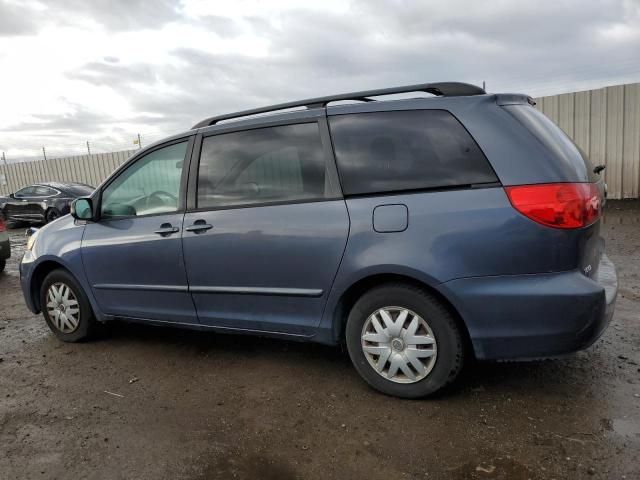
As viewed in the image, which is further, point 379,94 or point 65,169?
point 65,169

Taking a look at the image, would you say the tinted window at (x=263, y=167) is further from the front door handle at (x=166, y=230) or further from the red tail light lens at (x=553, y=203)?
the red tail light lens at (x=553, y=203)

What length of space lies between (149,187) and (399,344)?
2.32 m

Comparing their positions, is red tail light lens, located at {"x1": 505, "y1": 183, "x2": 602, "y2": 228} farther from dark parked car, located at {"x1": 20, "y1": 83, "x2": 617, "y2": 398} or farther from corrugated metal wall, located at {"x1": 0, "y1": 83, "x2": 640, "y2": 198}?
corrugated metal wall, located at {"x1": 0, "y1": 83, "x2": 640, "y2": 198}

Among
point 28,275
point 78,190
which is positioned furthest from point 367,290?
point 78,190

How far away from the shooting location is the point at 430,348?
→ 114 inches

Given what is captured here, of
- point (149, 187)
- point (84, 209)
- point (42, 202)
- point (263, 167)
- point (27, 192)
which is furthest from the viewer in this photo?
point (27, 192)

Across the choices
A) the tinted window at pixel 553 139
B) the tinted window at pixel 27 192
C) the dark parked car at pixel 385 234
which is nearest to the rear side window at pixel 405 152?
the dark parked car at pixel 385 234

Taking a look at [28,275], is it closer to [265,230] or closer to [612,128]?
[265,230]

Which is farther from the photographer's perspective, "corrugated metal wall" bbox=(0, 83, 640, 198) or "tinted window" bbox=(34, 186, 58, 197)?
"tinted window" bbox=(34, 186, 58, 197)

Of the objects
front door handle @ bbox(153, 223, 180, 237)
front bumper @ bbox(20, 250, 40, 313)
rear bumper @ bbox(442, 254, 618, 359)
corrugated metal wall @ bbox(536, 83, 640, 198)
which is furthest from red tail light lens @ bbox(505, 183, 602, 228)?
corrugated metal wall @ bbox(536, 83, 640, 198)

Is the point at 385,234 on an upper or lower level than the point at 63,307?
upper

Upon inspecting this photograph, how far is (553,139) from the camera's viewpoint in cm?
289

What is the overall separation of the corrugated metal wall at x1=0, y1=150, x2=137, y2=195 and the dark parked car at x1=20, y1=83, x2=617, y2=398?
55.8ft

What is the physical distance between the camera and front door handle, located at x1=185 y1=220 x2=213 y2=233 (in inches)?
138
